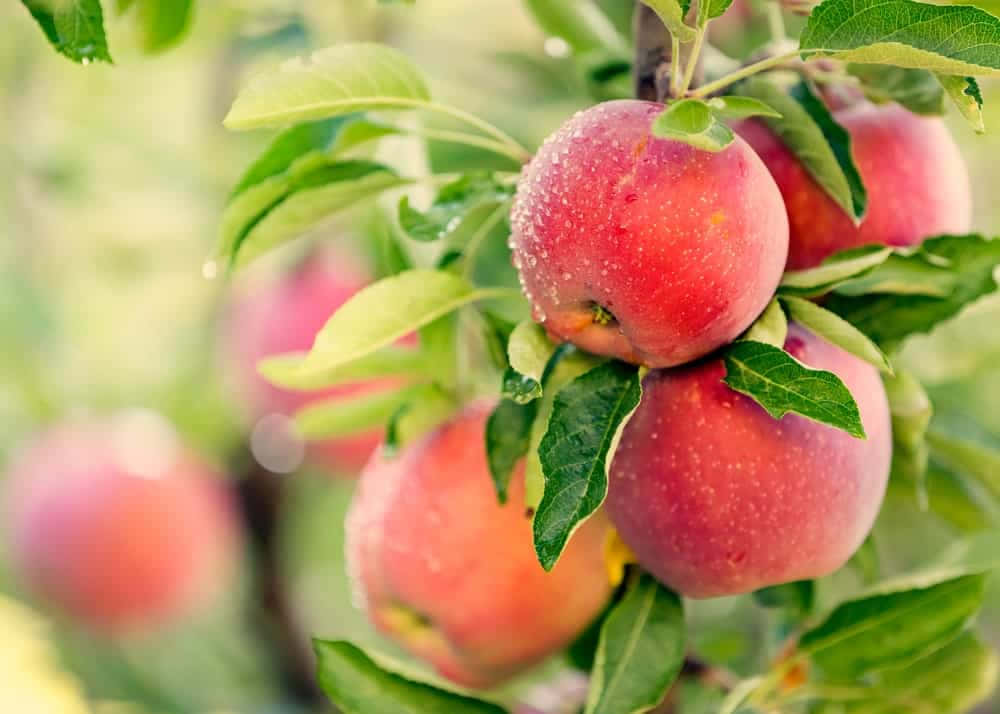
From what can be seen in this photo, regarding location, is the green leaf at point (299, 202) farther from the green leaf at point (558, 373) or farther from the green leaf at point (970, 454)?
the green leaf at point (970, 454)

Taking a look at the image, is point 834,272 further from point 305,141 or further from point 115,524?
point 115,524

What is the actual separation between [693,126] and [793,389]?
0.15m

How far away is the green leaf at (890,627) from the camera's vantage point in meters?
0.84

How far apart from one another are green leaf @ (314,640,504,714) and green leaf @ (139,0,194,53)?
1.51ft

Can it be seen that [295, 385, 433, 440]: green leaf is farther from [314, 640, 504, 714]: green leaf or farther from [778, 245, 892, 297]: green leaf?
[778, 245, 892, 297]: green leaf

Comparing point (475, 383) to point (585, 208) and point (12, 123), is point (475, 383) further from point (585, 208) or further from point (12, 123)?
point (12, 123)

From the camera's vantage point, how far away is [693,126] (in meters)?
0.59

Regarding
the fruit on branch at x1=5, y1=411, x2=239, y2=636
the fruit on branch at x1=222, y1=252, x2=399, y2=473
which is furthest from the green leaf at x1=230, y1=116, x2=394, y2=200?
the fruit on branch at x1=5, y1=411, x2=239, y2=636

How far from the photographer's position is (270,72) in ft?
2.25

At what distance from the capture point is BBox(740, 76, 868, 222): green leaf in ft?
2.35

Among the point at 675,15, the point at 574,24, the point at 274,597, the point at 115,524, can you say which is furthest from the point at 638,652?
the point at 115,524

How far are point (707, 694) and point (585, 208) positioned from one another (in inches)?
19.2

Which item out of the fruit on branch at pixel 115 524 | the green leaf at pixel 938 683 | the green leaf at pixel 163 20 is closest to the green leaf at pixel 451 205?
the green leaf at pixel 163 20

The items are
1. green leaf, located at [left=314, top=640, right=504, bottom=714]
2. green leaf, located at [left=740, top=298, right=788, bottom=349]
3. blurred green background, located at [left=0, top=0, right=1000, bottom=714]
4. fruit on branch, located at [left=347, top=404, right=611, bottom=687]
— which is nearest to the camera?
green leaf, located at [left=740, top=298, right=788, bottom=349]
